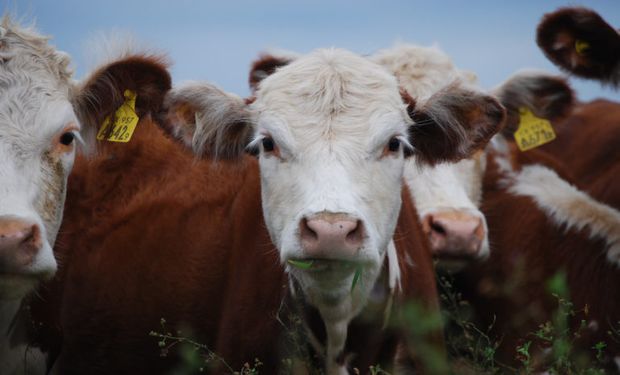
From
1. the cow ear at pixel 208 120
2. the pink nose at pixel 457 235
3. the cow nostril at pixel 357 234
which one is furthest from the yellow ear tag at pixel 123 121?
the pink nose at pixel 457 235

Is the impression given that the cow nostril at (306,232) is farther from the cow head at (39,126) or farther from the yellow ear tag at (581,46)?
the yellow ear tag at (581,46)

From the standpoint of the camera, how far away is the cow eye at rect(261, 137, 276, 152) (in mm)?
4375

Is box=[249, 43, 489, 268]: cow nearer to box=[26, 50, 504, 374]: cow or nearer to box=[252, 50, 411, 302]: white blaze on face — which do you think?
box=[26, 50, 504, 374]: cow

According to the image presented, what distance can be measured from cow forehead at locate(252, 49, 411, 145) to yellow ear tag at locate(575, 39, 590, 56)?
178 cm

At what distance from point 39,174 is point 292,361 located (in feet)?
4.96

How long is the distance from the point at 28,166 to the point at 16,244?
53 cm

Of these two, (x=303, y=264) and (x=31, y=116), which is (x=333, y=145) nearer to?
(x=303, y=264)

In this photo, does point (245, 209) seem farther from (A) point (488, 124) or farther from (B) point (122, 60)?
(A) point (488, 124)

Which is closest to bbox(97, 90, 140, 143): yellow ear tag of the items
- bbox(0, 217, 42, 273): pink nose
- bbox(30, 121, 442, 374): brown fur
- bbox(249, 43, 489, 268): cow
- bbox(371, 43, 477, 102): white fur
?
bbox(30, 121, 442, 374): brown fur

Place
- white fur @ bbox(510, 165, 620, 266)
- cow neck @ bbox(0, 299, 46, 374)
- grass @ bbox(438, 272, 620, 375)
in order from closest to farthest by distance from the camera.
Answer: grass @ bbox(438, 272, 620, 375), cow neck @ bbox(0, 299, 46, 374), white fur @ bbox(510, 165, 620, 266)

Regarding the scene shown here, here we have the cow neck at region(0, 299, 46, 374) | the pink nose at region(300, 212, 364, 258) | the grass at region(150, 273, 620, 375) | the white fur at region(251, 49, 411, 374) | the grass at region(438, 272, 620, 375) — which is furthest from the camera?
the cow neck at region(0, 299, 46, 374)

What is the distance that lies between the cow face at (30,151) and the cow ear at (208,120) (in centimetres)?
53

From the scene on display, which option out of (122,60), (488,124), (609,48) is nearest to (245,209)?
(122,60)

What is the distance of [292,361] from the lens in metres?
4.46
